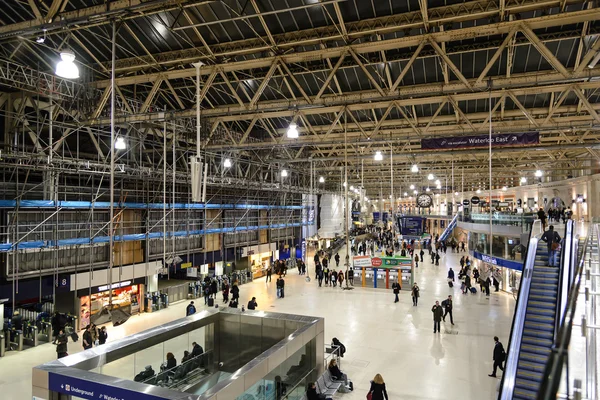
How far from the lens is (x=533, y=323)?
895 centimetres

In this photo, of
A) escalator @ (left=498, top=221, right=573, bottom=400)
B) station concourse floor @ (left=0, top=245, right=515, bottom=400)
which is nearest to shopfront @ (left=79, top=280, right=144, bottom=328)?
station concourse floor @ (left=0, top=245, right=515, bottom=400)

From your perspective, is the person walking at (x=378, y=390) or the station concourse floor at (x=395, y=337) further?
the station concourse floor at (x=395, y=337)

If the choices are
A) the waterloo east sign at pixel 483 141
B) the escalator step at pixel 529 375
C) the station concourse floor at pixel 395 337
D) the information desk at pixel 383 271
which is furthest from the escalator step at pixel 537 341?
the information desk at pixel 383 271

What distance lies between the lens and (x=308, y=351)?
9.76 m

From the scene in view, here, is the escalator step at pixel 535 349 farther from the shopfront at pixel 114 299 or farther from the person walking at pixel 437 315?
the shopfront at pixel 114 299

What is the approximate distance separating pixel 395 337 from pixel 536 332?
5264 millimetres

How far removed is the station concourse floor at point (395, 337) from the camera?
9.62m

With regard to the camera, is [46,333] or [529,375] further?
[46,333]

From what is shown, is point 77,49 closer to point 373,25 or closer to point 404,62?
point 373,25

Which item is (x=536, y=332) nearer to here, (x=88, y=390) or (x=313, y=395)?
(x=313, y=395)

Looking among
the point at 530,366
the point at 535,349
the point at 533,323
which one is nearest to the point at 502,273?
the point at 533,323

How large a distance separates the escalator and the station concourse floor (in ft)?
4.39

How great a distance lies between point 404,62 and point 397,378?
392 inches

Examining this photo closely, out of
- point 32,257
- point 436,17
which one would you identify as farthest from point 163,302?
point 436,17
